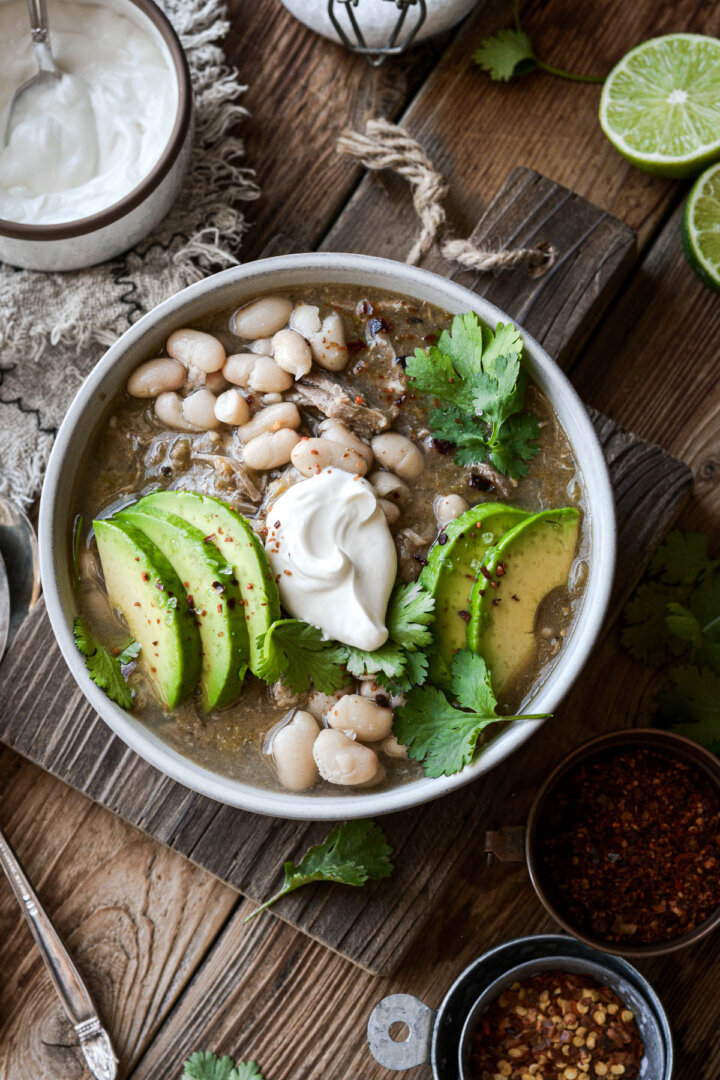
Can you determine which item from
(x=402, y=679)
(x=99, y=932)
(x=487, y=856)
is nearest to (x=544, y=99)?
(x=402, y=679)

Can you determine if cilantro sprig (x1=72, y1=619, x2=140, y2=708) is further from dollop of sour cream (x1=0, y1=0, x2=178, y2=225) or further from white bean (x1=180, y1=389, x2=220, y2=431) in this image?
dollop of sour cream (x1=0, y1=0, x2=178, y2=225)

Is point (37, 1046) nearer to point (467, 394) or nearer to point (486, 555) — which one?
point (486, 555)

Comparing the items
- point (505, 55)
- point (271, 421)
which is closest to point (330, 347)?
point (271, 421)

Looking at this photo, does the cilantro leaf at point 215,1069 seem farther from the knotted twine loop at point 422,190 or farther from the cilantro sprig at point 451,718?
the knotted twine loop at point 422,190

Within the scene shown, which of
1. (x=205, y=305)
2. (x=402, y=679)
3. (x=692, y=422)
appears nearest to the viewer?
(x=402, y=679)

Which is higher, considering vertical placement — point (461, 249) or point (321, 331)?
point (461, 249)

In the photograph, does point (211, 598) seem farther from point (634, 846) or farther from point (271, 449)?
point (634, 846)

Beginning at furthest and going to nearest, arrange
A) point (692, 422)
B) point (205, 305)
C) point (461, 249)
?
1. point (692, 422)
2. point (461, 249)
3. point (205, 305)
